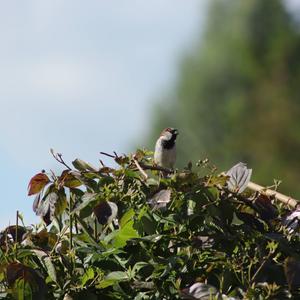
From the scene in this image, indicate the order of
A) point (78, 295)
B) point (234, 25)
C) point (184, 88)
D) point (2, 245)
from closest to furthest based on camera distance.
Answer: point (78, 295)
point (2, 245)
point (184, 88)
point (234, 25)

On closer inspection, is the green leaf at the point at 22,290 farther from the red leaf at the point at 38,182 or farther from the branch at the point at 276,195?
the branch at the point at 276,195

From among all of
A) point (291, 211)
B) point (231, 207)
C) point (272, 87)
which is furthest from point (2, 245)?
point (272, 87)

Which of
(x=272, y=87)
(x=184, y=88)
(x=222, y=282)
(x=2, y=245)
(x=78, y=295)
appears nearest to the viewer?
(x=222, y=282)

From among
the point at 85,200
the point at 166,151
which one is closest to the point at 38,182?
the point at 85,200

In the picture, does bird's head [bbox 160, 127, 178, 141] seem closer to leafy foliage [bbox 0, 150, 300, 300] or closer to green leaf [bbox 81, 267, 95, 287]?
leafy foliage [bbox 0, 150, 300, 300]

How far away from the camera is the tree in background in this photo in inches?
790

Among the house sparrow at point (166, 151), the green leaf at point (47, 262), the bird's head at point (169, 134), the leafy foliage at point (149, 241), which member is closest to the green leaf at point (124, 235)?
the leafy foliage at point (149, 241)

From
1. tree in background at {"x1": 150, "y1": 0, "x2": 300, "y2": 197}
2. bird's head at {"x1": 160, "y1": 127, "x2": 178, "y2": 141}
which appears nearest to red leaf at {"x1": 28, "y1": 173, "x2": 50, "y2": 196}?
bird's head at {"x1": 160, "y1": 127, "x2": 178, "y2": 141}

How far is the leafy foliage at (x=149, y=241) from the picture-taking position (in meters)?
1.63

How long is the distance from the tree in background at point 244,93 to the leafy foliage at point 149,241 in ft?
57.8

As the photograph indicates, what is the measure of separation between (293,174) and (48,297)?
19.7 meters

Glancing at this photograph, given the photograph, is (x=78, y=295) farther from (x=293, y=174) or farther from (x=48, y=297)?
(x=293, y=174)

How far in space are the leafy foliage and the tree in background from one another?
17.6 meters

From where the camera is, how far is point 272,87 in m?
22.9
